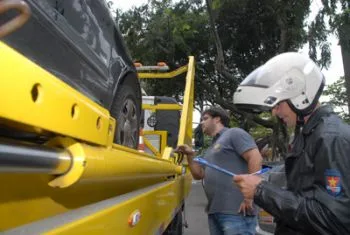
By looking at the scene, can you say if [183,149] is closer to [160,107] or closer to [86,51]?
[160,107]

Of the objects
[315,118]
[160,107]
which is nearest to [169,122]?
[160,107]

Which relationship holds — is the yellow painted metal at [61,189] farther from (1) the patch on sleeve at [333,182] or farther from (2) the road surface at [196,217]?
(2) the road surface at [196,217]

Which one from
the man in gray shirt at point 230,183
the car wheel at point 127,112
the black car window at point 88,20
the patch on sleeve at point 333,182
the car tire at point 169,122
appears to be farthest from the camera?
the car tire at point 169,122

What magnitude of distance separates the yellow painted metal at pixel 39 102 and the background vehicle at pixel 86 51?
28.9 inches

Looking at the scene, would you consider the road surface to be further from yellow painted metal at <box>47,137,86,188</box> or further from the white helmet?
yellow painted metal at <box>47,137,86,188</box>

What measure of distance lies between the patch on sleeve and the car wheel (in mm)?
1689

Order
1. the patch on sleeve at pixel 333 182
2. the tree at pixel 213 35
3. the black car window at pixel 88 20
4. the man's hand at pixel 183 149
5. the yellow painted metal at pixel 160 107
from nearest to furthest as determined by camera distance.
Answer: the patch on sleeve at pixel 333 182 < the black car window at pixel 88 20 < the man's hand at pixel 183 149 < the yellow painted metal at pixel 160 107 < the tree at pixel 213 35

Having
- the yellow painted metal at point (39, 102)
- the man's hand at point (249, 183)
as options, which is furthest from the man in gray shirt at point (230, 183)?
the yellow painted metal at point (39, 102)

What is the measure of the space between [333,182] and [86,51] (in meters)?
1.63

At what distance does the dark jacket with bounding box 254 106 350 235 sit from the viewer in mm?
2027

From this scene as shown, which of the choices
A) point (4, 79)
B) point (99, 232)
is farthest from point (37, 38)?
point (4, 79)

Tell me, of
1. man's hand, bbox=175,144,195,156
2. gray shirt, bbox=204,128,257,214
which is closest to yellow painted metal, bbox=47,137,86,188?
gray shirt, bbox=204,128,257,214

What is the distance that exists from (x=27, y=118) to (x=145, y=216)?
1633 mm

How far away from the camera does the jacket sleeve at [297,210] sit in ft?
6.75
